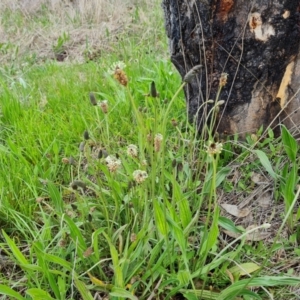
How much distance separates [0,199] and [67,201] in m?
0.25

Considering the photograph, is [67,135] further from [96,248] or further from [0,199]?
[96,248]

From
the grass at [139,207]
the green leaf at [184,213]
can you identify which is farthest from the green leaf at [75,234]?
the green leaf at [184,213]

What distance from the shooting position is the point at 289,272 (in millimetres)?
1286

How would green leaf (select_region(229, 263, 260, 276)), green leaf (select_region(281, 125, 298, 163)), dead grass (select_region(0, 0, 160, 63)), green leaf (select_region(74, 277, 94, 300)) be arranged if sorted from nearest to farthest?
1. green leaf (select_region(74, 277, 94, 300))
2. green leaf (select_region(229, 263, 260, 276))
3. green leaf (select_region(281, 125, 298, 163))
4. dead grass (select_region(0, 0, 160, 63))

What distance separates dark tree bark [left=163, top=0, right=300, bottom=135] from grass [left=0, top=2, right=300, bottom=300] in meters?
0.12

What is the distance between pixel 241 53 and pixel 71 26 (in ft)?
11.3

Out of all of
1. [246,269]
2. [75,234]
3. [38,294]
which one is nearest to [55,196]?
[75,234]

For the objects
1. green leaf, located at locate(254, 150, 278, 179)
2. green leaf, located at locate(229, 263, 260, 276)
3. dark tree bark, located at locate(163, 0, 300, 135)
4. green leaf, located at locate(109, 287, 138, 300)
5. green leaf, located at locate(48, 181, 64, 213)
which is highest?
dark tree bark, located at locate(163, 0, 300, 135)

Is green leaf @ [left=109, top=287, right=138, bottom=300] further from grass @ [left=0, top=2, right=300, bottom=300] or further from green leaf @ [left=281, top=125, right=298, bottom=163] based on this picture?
green leaf @ [left=281, top=125, right=298, bottom=163]

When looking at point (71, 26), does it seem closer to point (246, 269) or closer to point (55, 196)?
point (55, 196)

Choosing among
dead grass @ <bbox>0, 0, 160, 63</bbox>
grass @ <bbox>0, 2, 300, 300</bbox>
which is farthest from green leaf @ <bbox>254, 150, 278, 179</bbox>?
dead grass @ <bbox>0, 0, 160, 63</bbox>

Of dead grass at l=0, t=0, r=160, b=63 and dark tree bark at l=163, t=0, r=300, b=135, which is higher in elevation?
dark tree bark at l=163, t=0, r=300, b=135

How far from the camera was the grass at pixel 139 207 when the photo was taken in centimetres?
120

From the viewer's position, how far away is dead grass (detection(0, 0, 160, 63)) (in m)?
4.08
